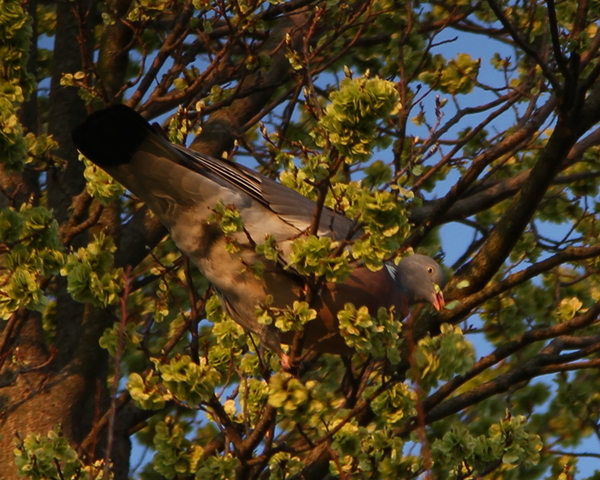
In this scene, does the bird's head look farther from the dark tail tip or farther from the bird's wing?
the dark tail tip

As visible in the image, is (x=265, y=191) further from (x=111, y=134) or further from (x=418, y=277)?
(x=418, y=277)

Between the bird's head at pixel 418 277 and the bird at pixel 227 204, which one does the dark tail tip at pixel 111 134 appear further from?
the bird's head at pixel 418 277

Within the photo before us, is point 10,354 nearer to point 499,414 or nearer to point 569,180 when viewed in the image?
point 499,414

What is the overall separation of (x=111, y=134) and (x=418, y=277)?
2034 millimetres

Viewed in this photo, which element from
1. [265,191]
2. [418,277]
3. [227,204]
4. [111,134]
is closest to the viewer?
[111,134]

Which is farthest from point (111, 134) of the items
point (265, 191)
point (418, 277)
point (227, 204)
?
point (418, 277)

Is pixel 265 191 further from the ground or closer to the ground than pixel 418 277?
closer to the ground

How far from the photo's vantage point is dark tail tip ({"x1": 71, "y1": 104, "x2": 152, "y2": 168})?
4.06 m

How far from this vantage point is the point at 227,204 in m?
4.31

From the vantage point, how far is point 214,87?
200 inches

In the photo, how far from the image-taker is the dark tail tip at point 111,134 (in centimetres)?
406

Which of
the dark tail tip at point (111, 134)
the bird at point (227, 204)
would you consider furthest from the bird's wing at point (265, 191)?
the dark tail tip at point (111, 134)

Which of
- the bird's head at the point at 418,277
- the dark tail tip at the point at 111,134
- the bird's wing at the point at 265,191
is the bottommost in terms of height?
the dark tail tip at the point at 111,134

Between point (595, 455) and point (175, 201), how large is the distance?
256 centimetres
